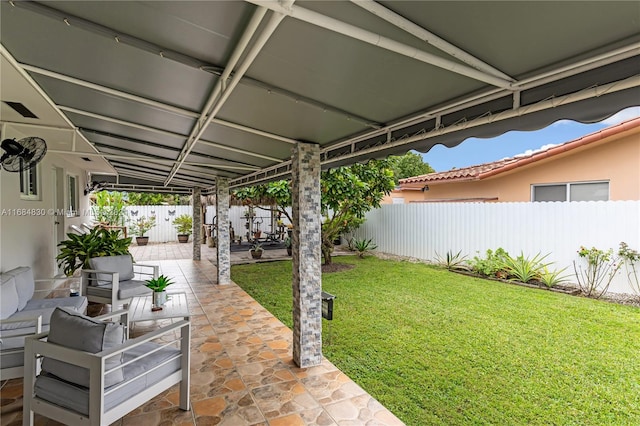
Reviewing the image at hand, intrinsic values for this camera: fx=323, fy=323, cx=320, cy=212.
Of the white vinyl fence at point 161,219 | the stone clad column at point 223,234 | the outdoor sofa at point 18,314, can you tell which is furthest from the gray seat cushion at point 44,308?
the white vinyl fence at point 161,219

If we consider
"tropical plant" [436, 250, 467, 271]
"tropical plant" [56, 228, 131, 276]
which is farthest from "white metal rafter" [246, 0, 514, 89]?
"tropical plant" [436, 250, 467, 271]

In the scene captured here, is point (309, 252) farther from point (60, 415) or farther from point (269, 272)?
point (269, 272)

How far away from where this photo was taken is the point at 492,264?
8102mm

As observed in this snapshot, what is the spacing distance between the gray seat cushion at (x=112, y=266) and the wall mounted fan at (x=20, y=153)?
7.84ft

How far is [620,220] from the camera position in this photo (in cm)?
632

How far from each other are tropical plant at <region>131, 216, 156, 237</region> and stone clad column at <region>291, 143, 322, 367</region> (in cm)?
1505

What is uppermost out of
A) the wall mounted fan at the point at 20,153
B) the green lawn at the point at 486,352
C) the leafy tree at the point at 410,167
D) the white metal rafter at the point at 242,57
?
the leafy tree at the point at 410,167

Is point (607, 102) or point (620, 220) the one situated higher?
point (607, 102)

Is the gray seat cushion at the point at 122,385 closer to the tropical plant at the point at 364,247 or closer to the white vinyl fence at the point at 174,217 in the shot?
the tropical plant at the point at 364,247

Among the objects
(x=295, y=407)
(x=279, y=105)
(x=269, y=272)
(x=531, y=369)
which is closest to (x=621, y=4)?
(x=279, y=105)

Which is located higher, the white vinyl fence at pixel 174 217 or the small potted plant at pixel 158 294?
the white vinyl fence at pixel 174 217

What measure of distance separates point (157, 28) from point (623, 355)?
231 inches

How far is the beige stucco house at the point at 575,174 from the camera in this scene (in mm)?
6770

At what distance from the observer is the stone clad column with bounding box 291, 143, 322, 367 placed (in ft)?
12.3
